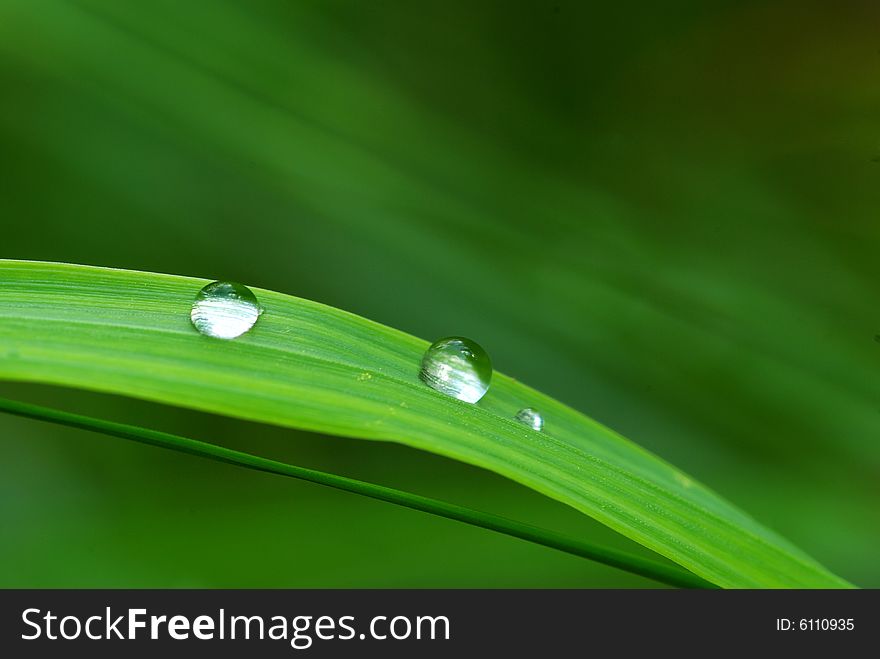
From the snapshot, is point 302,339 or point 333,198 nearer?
point 302,339

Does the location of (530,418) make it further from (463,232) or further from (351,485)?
(463,232)

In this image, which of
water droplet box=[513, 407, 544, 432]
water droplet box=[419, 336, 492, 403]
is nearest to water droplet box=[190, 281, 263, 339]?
water droplet box=[419, 336, 492, 403]

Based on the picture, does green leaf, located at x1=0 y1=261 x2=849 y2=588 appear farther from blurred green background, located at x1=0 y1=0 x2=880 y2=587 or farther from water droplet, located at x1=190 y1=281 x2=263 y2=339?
blurred green background, located at x1=0 y1=0 x2=880 y2=587

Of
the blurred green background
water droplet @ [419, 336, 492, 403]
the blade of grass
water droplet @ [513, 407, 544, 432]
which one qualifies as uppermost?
the blurred green background

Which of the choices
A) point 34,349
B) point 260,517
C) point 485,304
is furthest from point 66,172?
point 34,349

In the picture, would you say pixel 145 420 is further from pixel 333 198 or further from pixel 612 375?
pixel 612 375

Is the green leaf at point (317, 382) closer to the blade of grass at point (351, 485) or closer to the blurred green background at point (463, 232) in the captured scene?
the blade of grass at point (351, 485)
